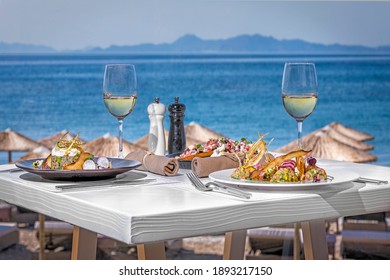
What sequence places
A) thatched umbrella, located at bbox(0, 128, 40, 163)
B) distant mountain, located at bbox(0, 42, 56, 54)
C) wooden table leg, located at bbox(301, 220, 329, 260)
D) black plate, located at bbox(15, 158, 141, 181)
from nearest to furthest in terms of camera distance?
black plate, located at bbox(15, 158, 141, 181)
wooden table leg, located at bbox(301, 220, 329, 260)
thatched umbrella, located at bbox(0, 128, 40, 163)
distant mountain, located at bbox(0, 42, 56, 54)

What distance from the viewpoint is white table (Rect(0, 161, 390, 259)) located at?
1.11 meters

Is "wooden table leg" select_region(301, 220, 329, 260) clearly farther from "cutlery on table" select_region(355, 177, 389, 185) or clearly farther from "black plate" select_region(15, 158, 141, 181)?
"black plate" select_region(15, 158, 141, 181)

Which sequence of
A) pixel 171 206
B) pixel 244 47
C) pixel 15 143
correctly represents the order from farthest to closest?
1. pixel 244 47
2. pixel 15 143
3. pixel 171 206

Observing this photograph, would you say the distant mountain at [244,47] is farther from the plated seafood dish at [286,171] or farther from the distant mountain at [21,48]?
the plated seafood dish at [286,171]

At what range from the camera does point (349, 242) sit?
540cm

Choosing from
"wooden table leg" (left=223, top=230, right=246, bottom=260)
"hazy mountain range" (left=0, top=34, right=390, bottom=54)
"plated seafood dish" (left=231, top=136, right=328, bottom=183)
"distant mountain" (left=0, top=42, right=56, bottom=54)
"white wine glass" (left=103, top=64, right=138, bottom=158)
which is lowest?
"wooden table leg" (left=223, top=230, right=246, bottom=260)

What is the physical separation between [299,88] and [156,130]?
0.38 metres

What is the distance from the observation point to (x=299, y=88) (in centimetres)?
150

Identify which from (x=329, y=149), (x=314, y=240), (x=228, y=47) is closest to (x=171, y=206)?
(x=314, y=240)

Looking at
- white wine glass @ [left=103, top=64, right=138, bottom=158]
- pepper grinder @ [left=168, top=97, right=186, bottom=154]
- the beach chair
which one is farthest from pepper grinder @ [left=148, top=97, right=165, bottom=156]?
the beach chair

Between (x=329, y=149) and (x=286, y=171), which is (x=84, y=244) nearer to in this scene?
(x=286, y=171)

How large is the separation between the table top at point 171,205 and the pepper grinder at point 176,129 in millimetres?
298

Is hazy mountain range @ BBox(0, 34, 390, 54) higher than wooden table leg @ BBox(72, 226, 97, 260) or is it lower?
higher

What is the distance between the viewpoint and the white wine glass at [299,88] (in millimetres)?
1497
